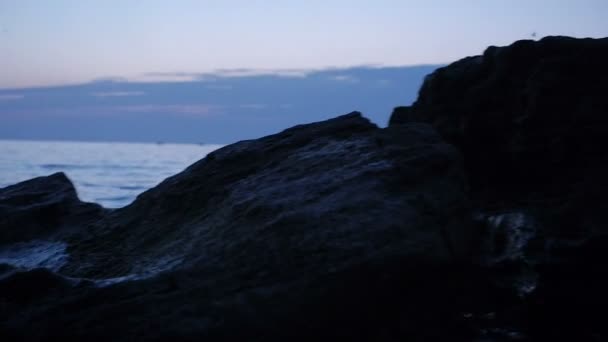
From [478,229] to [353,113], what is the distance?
200cm

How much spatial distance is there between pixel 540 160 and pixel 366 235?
3381 millimetres

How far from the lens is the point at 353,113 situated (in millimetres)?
7594

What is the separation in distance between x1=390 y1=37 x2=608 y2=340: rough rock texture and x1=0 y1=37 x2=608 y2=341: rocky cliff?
0.06ft

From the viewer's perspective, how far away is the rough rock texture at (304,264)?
5355 mm

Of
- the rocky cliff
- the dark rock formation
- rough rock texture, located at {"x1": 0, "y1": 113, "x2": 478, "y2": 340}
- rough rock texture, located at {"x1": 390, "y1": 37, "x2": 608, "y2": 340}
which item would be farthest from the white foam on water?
the dark rock formation

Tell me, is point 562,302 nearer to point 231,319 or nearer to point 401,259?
point 401,259

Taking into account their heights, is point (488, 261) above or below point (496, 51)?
below

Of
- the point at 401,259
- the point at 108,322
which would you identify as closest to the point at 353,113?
the point at 401,259

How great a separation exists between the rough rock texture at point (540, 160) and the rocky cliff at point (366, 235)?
0.02m

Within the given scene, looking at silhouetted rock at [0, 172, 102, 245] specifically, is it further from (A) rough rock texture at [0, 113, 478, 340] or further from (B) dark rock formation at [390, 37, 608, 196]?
(B) dark rock formation at [390, 37, 608, 196]

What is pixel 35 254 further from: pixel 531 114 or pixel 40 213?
pixel 531 114

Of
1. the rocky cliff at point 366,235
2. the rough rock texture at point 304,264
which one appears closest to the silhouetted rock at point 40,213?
the rocky cliff at point 366,235

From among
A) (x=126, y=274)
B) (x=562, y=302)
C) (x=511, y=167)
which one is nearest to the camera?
(x=126, y=274)

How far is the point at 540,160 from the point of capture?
7.84 m
